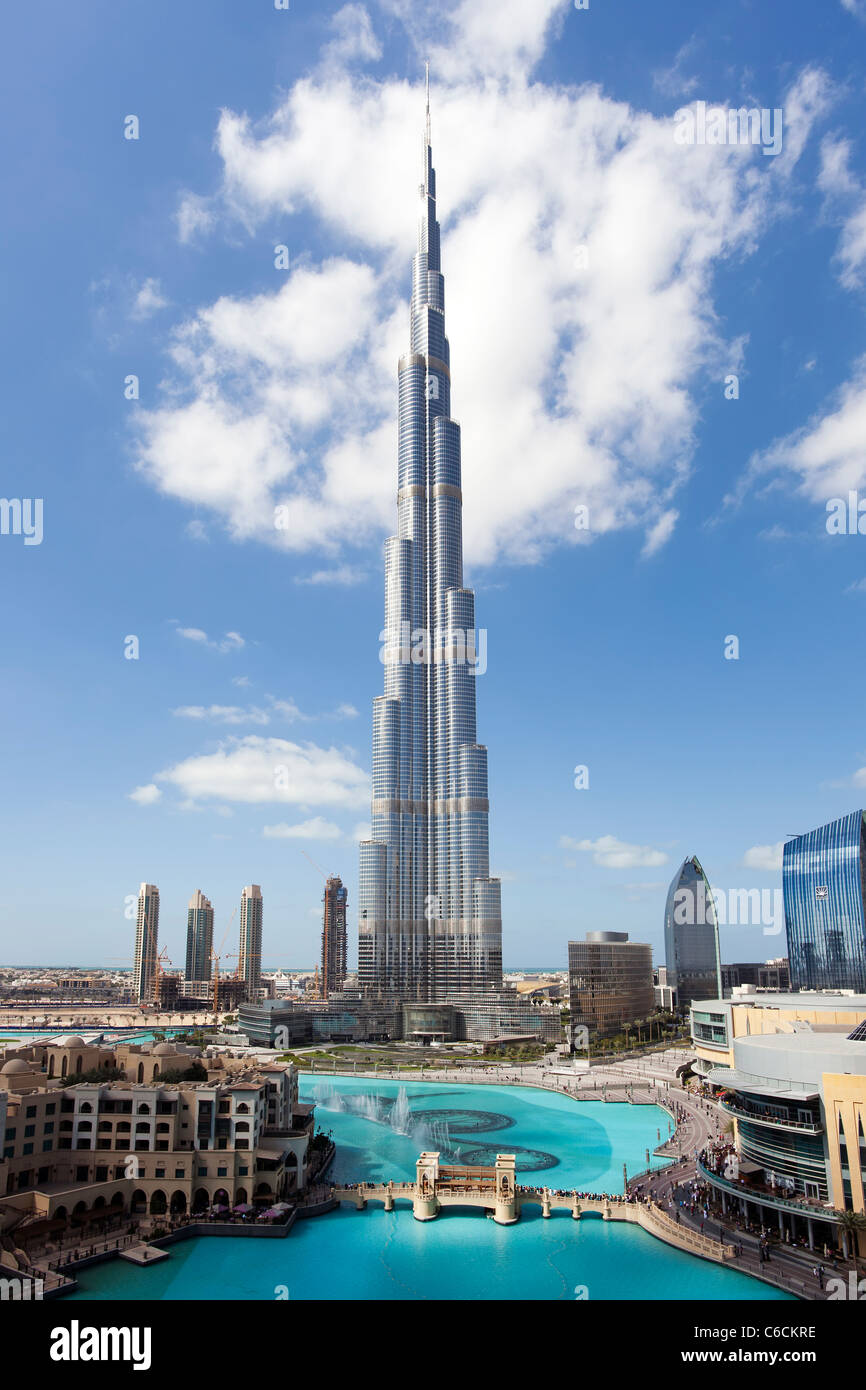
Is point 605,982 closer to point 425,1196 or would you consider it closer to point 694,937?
point 694,937

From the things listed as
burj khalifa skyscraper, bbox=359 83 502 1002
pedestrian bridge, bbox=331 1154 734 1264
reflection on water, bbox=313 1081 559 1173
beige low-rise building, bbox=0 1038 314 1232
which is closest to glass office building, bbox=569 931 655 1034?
burj khalifa skyscraper, bbox=359 83 502 1002

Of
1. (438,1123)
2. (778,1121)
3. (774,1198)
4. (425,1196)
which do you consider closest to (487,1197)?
(425,1196)

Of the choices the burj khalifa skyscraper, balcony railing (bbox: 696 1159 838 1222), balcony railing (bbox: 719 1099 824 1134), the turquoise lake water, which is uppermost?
the burj khalifa skyscraper

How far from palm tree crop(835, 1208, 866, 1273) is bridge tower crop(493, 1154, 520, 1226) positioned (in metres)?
20.8

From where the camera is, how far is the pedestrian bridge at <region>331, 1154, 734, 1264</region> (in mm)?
56969

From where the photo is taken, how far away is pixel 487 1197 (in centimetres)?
5878

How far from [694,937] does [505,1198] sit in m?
144

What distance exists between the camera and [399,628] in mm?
193125

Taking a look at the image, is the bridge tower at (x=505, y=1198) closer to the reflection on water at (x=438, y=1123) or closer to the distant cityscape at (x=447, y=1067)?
the distant cityscape at (x=447, y=1067)

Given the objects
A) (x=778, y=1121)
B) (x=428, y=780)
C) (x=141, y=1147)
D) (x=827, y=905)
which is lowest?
(x=141, y=1147)

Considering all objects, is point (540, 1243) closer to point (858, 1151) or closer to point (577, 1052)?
point (858, 1151)

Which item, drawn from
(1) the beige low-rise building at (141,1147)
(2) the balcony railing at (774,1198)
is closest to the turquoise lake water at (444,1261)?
(1) the beige low-rise building at (141,1147)

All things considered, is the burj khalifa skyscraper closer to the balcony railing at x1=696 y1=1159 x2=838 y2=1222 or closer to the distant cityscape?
the distant cityscape
